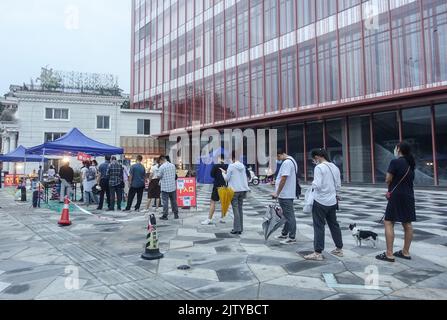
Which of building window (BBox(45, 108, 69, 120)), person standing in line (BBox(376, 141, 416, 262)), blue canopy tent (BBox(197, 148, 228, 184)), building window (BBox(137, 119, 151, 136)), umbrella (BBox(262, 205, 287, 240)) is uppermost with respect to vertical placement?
building window (BBox(45, 108, 69, 120))

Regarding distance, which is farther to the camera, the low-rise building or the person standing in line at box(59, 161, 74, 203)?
the low-rise building

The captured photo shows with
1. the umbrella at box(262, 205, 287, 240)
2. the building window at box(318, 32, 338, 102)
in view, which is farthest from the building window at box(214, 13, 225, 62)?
the umbrella at box(262, 205, 287, 240)

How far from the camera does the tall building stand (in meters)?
18.4

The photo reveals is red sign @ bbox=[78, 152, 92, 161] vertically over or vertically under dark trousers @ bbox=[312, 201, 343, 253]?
over

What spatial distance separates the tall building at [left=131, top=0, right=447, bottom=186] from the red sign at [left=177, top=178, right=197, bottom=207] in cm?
1243

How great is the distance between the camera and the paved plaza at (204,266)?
3998 mm

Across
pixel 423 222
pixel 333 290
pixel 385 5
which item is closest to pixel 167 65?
pixel 385 5

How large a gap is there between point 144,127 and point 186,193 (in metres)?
26.3

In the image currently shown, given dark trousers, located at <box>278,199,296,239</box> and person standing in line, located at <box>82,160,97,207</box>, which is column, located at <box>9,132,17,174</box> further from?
dark trousers, located at <box>278,199,296,239</box>

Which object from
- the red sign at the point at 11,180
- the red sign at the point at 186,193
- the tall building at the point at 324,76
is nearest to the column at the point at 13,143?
the red sign at the point at 11,180

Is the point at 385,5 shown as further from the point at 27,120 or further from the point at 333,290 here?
the point at 27,120

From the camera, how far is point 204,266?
199 inches

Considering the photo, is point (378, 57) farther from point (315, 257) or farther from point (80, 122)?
point (80, 122)

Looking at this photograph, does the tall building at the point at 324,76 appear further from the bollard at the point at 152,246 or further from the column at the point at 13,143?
the bollard at the point at 152,246
